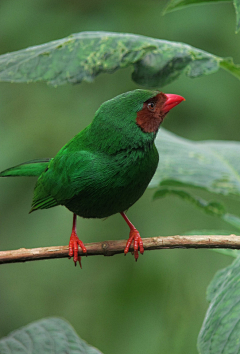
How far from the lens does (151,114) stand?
2.75 m

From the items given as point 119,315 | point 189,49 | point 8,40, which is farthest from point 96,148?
point 8,40

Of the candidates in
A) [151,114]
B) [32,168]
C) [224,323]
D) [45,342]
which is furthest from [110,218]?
[224,323]

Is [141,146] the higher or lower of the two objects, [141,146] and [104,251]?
the higher

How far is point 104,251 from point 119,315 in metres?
2.70

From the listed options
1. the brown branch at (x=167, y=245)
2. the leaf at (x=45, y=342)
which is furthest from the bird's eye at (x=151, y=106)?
the leaf at (x=45, y=342)

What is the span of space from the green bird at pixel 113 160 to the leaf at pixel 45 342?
1.75 feet

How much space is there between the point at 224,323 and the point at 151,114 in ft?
4.01

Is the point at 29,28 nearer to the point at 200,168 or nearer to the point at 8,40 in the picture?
the point at 8,40

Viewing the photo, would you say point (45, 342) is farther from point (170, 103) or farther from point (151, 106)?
point (170, 103)

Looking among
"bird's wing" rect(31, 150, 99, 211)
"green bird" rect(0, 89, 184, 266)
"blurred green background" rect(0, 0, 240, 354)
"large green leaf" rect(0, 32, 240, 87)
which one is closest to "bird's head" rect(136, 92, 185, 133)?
"green bird" rect(0, 89, 184, 266)

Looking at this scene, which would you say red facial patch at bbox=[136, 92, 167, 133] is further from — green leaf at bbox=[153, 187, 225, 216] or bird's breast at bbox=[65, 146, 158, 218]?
green leaf at bbox=[153, 187, 225, 216]

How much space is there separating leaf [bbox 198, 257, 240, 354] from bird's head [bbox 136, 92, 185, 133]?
0.93 m

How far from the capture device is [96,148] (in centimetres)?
267

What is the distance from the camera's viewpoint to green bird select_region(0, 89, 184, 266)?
8.45 feet
